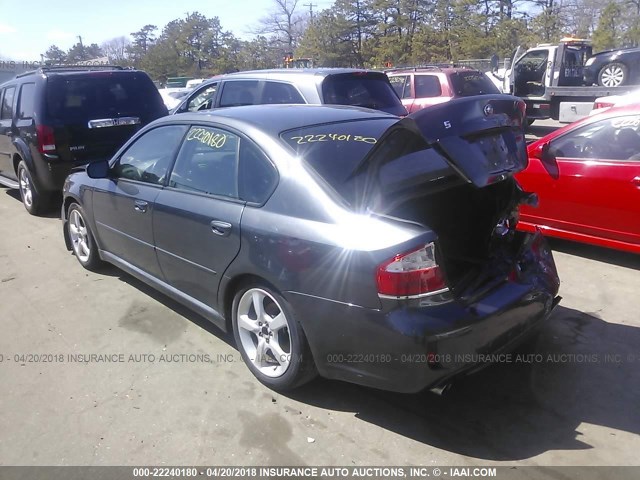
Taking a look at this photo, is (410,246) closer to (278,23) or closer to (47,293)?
(47,293)

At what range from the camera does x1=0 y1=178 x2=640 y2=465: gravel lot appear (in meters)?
2.77

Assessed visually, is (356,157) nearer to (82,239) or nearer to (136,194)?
(136,194)

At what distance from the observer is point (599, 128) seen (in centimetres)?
514

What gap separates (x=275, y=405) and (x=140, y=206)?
1917 millimetres

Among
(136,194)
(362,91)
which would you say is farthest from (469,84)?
(136,194)

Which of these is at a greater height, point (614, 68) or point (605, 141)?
point (614, 68)

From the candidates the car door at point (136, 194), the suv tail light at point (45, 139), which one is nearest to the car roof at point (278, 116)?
the car door at point (136, 194)

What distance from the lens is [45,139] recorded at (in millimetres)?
7098

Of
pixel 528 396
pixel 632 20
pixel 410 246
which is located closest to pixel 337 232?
pixel 410 246

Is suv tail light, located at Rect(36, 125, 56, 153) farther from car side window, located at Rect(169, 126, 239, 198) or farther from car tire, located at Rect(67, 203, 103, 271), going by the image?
car side window, located at Rect(169, 126, 239, 198)

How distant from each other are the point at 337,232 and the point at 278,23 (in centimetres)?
5823

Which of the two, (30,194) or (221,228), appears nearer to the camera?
(221,228)

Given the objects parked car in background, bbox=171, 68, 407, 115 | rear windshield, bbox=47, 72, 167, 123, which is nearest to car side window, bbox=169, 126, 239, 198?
parked car in background, bbox=171, 68, 407, 115

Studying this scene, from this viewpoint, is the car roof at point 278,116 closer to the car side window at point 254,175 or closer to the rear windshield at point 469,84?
the car side window at point 254,175
